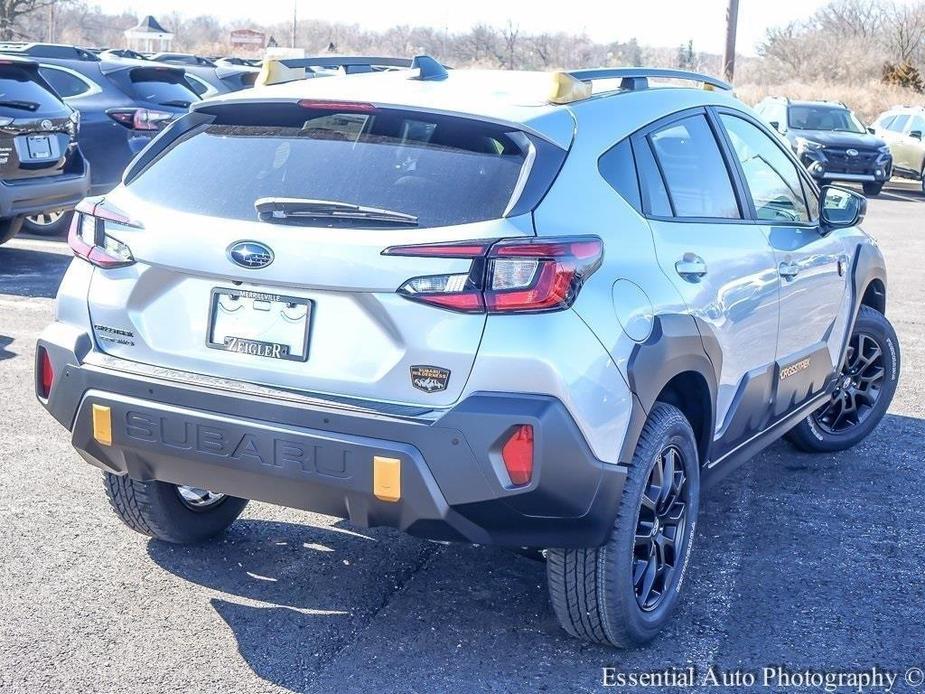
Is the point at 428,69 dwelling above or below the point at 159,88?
above

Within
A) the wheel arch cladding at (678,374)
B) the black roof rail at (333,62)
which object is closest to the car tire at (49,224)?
the black roof rail at (333,62)

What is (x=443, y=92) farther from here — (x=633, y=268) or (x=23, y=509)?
(x=23, y=509)

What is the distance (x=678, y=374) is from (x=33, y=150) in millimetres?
7415

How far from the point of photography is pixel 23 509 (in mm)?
4730

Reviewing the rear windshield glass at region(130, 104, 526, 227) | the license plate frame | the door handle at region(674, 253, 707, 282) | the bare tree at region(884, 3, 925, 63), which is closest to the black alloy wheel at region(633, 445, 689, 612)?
the door handle at region(674, 253, 707, 282)

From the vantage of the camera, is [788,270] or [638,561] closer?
[638,561]

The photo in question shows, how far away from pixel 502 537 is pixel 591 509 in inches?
10.2

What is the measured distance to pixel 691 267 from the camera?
3922 mm

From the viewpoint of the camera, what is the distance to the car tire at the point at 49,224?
11.9 m

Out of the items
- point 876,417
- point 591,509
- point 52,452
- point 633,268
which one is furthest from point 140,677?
point 876,417

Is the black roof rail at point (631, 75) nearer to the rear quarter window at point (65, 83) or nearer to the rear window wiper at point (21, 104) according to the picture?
the rear window wiper at point (21, 104)

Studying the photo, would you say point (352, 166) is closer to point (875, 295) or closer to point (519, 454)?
point (519, 454)

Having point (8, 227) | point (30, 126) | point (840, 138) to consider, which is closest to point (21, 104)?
point (30, 126)

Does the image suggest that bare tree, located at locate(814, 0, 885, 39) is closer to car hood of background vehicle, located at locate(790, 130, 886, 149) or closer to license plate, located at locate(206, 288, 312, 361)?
car hood of background vehicle, located at locate(790, 130, 886, 149)
